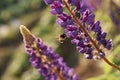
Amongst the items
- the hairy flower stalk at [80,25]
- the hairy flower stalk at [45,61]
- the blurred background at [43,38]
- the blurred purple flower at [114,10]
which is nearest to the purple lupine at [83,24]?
the hairy flower stalk at [80,25]

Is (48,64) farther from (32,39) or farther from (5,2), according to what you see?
(5,2)

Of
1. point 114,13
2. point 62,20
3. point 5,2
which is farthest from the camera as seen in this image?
point 5,2

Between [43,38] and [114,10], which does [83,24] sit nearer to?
[114,10]

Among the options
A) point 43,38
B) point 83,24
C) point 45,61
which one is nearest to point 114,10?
point 45,61

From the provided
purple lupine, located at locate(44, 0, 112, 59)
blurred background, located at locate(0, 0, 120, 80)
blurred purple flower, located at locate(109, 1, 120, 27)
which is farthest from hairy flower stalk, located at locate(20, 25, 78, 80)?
blurred purple flower, located at locate(109, 1, 120, 27)

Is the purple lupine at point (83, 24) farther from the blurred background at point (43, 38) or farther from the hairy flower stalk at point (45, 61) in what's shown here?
the hairy flower stalk at point (45, 61)

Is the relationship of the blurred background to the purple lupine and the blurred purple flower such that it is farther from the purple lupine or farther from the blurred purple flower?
the purple lupine

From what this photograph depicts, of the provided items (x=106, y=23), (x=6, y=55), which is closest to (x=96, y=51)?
(x=106, y=23)
